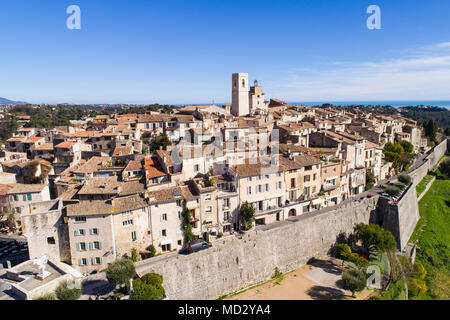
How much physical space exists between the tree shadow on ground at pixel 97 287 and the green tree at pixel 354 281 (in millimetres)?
20066

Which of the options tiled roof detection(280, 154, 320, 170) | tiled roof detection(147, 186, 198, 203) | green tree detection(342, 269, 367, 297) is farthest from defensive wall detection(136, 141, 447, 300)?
tiled roof detection(280, 154, 320, 170)

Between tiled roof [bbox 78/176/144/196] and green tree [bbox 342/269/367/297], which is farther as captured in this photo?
tiled roof [bbox 78/176/144/196]

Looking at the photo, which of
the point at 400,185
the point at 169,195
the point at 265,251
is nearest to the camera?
the point at 169,195

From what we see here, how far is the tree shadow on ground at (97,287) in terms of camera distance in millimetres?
21641

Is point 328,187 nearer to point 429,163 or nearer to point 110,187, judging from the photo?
point 110,187

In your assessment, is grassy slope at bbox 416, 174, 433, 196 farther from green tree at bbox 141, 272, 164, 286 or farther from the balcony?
green tree at bbox 141, 272, 164, 286

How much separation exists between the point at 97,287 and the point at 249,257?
13.6 m

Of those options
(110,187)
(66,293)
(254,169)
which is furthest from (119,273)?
(254,169)

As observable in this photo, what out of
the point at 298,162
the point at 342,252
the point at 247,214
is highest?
the point at 298,162

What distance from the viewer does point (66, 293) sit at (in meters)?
18.4

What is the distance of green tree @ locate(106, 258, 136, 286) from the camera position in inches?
816

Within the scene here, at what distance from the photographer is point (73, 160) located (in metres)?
41.6

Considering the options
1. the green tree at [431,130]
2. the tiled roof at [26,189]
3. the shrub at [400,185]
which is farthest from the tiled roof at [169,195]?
the green tree at [431,130]

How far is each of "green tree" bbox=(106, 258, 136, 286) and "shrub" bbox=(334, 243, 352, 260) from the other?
2185 centimetres
